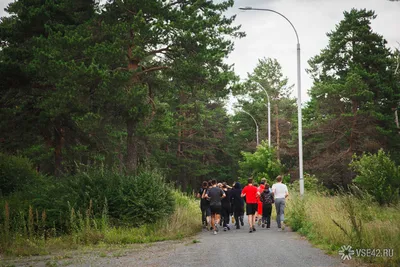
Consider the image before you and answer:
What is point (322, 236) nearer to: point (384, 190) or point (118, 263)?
point (118, 263)

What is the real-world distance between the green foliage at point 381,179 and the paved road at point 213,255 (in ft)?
23.0

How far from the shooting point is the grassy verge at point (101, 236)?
13367 millimetres

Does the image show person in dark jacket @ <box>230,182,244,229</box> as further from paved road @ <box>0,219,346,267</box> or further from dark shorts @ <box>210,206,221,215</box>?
paved road @ <box>0,219,346,267</box>

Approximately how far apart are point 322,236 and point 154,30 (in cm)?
1381

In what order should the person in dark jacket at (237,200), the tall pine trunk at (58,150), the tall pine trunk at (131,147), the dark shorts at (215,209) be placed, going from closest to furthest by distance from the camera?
the dark shorts at (215,209) → the person in dark jacket at (237,200) → the tall pine trunk at (131,147) → the tall pine trunk at (58,150)

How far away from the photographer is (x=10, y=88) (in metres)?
27.2

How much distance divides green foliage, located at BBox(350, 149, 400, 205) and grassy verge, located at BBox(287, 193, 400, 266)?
2843 millimetres

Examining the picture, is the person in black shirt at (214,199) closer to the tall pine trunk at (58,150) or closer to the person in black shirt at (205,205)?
the person in black shirt at (205,205)

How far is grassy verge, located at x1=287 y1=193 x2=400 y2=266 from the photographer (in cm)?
956

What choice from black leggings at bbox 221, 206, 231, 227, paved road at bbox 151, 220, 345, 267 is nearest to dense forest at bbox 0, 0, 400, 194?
black leggings at bbox 221, 206, 231, 227

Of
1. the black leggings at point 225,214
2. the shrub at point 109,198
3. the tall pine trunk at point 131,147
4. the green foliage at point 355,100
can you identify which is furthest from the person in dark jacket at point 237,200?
the green foliage at point 355,100

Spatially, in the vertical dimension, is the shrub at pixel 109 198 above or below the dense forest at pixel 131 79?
below

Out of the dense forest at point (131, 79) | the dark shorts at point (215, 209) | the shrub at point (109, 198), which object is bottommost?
the dark shorts at point (215, 209)

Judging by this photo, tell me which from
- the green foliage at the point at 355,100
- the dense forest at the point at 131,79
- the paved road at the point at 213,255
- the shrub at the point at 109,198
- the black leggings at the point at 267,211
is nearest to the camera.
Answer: the paved road at the point at 213,255
